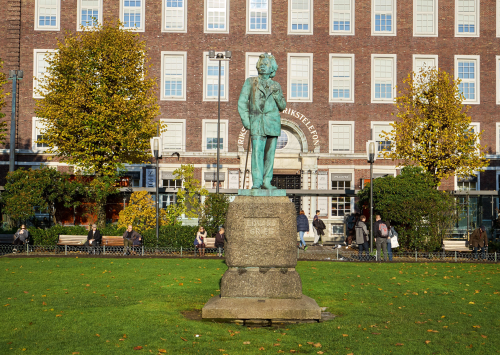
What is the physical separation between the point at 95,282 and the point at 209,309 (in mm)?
6168

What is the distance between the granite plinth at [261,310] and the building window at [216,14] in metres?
31.6

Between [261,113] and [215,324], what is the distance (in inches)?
149

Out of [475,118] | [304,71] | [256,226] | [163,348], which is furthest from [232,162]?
[163,348]

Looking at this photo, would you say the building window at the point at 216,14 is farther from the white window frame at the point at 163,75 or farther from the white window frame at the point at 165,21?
the white window frame at the point at 163,75

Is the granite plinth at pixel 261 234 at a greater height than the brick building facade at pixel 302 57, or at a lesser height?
lesser

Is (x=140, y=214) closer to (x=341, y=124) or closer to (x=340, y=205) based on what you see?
(x=340, y=205)

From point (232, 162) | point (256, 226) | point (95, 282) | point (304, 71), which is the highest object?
point (304, 71)

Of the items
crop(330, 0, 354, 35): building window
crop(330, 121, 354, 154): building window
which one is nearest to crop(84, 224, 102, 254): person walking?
crop(330, 121, 354, 154): building window

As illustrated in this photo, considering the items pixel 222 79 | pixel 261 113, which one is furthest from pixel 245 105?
pixel 222 79

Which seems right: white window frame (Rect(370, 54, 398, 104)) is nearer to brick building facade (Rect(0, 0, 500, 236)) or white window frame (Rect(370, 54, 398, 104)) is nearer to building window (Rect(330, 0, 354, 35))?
brick building facade (Rect(0, 0, 500, 236))

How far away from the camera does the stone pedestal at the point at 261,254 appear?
9.92m

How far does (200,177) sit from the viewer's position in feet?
125

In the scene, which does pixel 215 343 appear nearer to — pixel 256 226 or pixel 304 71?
pixel 256 226

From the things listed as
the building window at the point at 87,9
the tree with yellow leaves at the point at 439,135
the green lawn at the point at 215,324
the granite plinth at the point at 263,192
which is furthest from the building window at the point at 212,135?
the granite plinth at the point at 263,192
